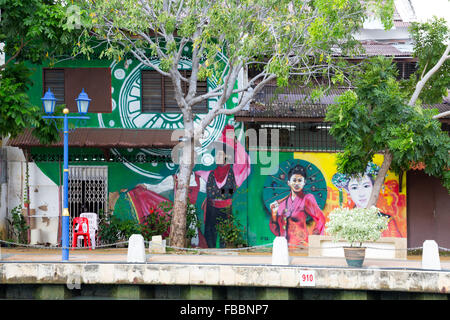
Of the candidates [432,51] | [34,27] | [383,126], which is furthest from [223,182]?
[34,27]

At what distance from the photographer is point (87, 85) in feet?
70.5

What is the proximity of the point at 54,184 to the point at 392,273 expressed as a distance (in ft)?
38.6

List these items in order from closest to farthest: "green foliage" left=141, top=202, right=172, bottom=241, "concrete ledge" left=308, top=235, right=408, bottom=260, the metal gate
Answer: "concrete ledge" left=308, top=235, right=408, bottom=260, "green foliage" left=141, top=202, right=172, bottom=241, the metal gate

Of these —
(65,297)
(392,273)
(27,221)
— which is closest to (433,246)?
(392,273)

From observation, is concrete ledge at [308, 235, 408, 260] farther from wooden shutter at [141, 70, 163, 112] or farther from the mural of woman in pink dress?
wooden shutter at [141, 70, 163, 112]

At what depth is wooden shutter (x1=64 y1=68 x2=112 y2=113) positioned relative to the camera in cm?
2150

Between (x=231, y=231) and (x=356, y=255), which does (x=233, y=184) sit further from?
(x=356, y=255)

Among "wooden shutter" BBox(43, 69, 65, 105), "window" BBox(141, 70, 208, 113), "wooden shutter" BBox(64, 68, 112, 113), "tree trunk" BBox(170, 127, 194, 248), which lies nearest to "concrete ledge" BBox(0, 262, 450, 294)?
"tree trunk" BBox(170, 127, 194, 248)

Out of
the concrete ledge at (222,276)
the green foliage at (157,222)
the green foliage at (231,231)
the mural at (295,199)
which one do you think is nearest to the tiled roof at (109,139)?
the green foliage at (157,222)

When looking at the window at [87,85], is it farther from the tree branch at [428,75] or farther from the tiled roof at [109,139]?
the tree branch at [428,75]

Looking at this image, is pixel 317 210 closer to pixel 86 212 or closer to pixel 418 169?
pixel 418 169

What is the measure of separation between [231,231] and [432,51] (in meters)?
8.14

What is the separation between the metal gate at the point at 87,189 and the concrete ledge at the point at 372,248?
7296mm

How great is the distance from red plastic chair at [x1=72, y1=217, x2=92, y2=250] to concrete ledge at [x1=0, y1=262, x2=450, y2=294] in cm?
449
